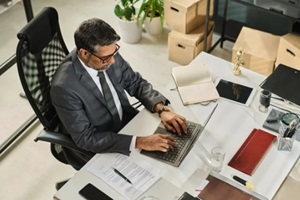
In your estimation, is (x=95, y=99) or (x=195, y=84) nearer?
(x=95, y=99)

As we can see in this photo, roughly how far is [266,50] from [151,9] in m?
1.01

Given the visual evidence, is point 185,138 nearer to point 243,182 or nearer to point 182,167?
point 182,167

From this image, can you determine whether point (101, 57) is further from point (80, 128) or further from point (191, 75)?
point (191, 75)

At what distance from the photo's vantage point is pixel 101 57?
2.14 metres

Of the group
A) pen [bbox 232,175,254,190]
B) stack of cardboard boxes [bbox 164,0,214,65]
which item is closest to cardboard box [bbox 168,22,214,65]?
stack of cardboard boxes [bbox 164,0,214,65]

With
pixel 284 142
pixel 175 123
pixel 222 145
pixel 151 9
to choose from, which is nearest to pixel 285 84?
pixel 284 142

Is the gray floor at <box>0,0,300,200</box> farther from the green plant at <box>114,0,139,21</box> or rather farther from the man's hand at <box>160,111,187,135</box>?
the man's hand at <box>160,111,187,135</box>

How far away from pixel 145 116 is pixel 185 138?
26cm

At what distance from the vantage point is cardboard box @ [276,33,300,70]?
131 inches

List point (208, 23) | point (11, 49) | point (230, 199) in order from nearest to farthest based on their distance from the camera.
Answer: point (230, 199) → point (208, 23) → point (11, 49)

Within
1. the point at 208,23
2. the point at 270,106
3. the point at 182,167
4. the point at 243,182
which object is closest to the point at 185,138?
the point at 182,167

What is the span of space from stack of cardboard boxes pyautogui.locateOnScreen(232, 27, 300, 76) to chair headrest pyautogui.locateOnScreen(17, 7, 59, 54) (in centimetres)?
161

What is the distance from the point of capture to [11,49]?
13.3 ft

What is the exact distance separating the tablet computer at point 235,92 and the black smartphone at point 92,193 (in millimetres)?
845
